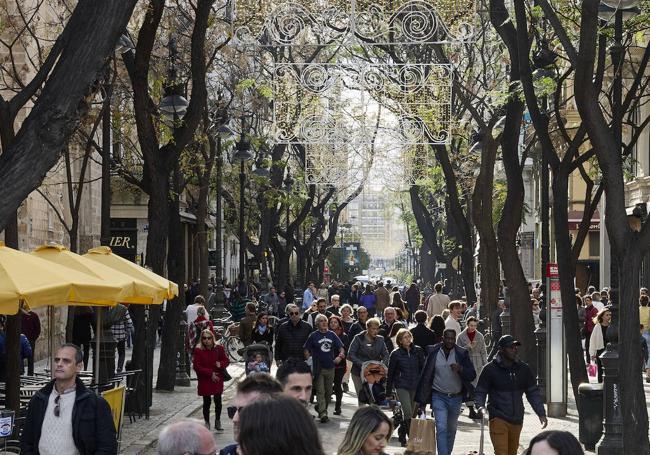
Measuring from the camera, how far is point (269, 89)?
25922 mm

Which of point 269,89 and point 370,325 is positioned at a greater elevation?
point 269,89

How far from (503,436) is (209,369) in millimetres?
5966

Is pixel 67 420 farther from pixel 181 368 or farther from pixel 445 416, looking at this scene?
pixel 181 368

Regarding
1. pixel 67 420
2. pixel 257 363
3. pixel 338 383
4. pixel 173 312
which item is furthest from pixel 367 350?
pixel 67 420

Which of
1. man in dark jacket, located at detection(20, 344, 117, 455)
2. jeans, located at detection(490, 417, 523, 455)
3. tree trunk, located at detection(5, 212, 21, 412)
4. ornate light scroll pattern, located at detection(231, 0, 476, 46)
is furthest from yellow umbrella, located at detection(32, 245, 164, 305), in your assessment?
ornate light scroll pattern, located at detection(231, 0, 476, 46)

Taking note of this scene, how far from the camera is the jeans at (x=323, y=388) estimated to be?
20.3 metres

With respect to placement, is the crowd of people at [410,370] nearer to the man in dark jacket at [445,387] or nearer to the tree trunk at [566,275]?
the man in dark jacket at [445,387]

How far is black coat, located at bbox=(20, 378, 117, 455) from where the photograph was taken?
28.2 feet

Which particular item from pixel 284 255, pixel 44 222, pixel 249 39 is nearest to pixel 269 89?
pixel 249 39

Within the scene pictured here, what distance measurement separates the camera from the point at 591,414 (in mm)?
17031

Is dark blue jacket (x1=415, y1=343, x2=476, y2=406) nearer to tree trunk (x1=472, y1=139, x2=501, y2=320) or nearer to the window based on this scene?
tree trunk (x1=472, y1=139, x2=501, y2=320)

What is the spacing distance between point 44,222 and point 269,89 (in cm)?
1012

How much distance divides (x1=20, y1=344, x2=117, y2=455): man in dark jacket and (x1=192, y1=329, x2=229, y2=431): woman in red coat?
396 inches

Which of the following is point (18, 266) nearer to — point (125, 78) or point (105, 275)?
point (105, 275)
